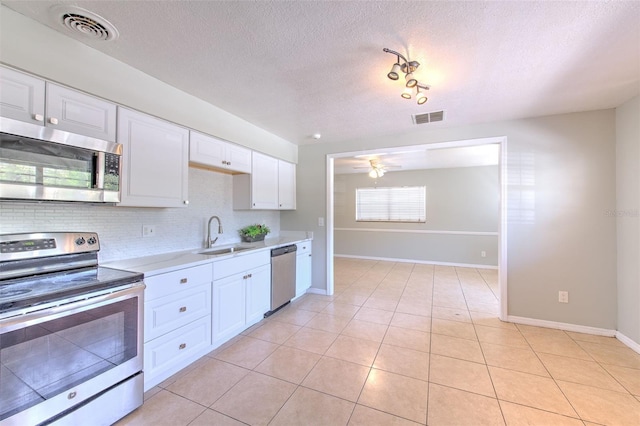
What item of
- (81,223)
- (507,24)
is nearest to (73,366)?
(81,223)

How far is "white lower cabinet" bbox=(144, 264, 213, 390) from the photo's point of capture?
1.86 meters

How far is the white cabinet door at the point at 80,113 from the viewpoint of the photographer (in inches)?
62.6

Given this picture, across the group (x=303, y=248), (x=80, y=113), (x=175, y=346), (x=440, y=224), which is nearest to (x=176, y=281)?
(x=175, y=346)

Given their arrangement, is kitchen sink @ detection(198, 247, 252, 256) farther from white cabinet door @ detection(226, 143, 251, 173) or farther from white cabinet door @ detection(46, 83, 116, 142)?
white cabinet door @ detection(46, 83, 116, 142)

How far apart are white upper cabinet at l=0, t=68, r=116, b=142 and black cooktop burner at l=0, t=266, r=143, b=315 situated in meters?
0.91

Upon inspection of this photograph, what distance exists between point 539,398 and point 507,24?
247 cm

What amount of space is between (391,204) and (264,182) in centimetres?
423

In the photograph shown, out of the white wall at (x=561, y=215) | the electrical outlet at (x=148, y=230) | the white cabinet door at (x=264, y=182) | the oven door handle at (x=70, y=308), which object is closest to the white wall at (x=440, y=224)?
the white wall at (x=561, y=215)

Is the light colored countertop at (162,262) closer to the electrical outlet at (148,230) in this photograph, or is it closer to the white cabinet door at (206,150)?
the electrical outlet at (148,230)

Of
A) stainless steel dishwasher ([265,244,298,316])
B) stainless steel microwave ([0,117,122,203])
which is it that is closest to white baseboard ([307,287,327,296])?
stainless steel dishwasher ([265,244,298,316])

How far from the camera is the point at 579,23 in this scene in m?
1.52

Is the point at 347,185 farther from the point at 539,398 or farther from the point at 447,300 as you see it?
the point at 539,398

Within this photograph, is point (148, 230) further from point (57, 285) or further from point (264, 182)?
point (264, 182)

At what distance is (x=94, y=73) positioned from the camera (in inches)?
69.9
